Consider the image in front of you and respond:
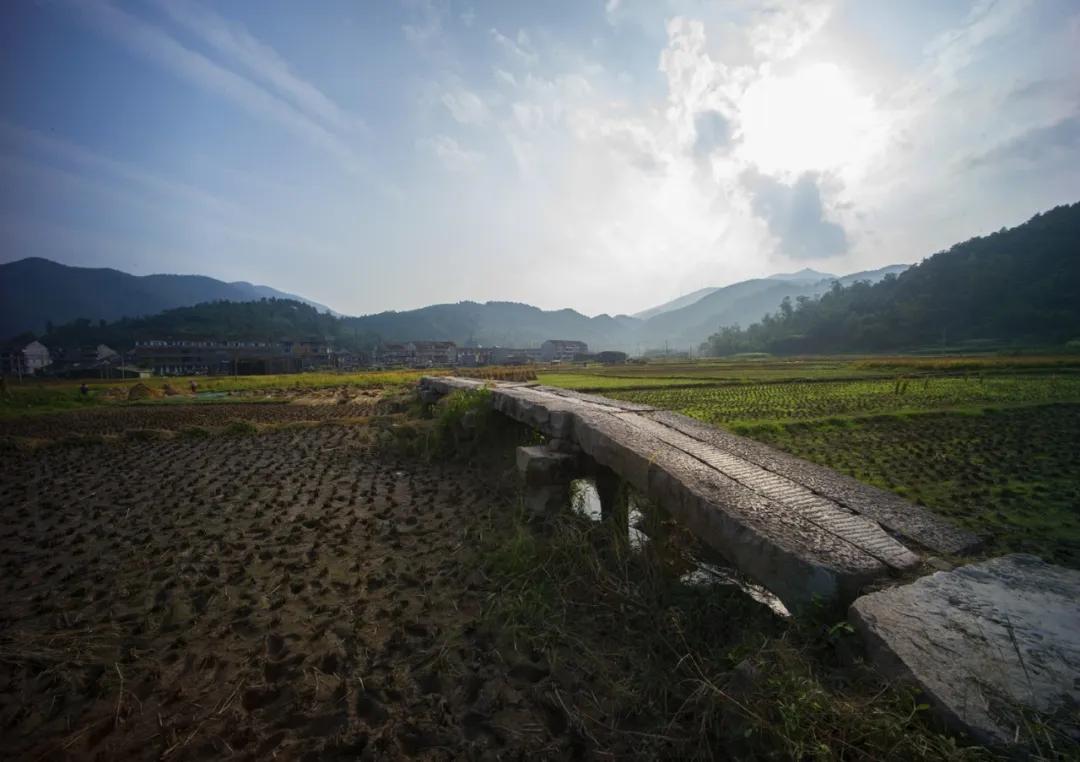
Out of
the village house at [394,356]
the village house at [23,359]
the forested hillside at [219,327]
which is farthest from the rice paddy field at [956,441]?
the forested hillside at [219,327]

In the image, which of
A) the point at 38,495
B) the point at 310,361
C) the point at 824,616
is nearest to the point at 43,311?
the point at 310,361

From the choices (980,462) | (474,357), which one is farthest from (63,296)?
(980,462)

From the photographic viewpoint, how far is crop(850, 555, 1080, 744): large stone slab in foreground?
175cm

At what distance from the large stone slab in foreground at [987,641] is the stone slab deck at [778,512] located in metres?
0.28

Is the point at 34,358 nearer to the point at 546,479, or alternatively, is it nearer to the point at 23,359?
the point at 23,359

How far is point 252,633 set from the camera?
3295mm

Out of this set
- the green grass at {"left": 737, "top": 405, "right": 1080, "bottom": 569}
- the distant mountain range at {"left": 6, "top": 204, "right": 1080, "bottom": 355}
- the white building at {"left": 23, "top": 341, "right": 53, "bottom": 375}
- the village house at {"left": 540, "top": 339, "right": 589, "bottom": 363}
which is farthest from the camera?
the village house at {"left": 540, "top": 339, "right": 589, "bottom": 363}

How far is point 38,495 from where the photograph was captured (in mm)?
6664

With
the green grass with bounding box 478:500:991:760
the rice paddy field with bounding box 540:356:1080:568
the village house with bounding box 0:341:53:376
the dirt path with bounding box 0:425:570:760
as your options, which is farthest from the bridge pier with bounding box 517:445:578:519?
the village house with bounding box 0:341:53:376

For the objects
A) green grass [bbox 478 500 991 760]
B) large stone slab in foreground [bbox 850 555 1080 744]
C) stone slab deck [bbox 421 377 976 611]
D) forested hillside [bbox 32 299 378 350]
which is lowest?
green grass [bbox 478 500 991 760]

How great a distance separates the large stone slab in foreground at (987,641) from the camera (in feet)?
5.73

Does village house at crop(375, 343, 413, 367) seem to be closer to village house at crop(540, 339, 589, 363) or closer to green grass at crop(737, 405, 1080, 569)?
village house at crop(540, 339, 589, 363)

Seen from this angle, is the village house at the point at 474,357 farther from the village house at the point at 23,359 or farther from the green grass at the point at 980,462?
the green grass at the point at 980,462

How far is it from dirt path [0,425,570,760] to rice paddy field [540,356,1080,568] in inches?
158
